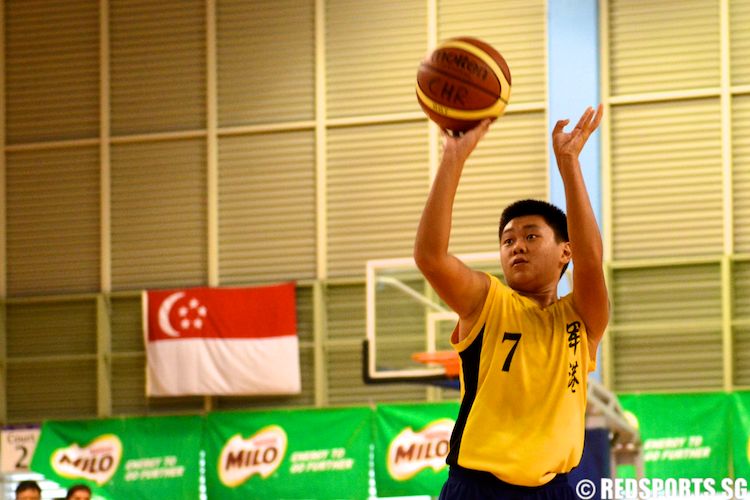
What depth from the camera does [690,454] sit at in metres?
10.7

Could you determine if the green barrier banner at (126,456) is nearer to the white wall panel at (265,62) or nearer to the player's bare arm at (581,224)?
the white wall panel at (265,62)

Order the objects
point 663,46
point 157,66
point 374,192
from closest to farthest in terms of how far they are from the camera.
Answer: point 663,46 < point 374,192 < point 157,66

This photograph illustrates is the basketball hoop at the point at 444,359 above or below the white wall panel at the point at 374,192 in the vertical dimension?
below

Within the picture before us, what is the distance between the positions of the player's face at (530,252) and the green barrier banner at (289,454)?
840 centimetres

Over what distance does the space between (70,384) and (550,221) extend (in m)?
11.2

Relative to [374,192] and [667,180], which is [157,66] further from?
[667,180]

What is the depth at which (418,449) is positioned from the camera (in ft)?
37.8

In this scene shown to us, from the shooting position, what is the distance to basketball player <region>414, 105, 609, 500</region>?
131 inches

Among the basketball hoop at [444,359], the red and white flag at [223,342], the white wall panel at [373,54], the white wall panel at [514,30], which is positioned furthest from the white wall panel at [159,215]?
the basketball hoop at [444,359]

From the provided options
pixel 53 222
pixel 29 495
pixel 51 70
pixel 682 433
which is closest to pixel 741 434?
pixel 682 433

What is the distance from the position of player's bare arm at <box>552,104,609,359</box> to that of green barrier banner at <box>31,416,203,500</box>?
31.1 ft

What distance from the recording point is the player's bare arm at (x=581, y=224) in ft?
11.0

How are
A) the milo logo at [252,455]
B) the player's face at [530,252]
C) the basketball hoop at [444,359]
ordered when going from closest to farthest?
the player's face at [530,252], the basketball hoop at [444,359], the milo logo at [252,455]

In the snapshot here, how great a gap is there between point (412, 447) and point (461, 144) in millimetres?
8507
